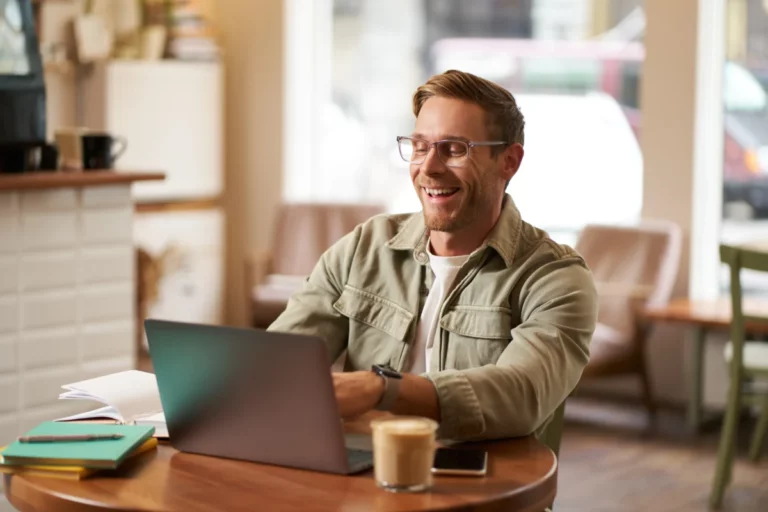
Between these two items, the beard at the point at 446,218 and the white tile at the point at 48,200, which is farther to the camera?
the white tile at the point at 48,200

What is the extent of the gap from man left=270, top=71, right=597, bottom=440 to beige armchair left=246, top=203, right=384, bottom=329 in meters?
3.97

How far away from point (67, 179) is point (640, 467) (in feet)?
7.77

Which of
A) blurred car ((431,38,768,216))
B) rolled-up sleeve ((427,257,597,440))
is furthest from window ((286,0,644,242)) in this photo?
rolled-up sleeve ((427,257,597,440))

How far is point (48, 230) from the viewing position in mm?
3838

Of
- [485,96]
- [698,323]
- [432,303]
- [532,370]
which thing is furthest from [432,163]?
[698,323]

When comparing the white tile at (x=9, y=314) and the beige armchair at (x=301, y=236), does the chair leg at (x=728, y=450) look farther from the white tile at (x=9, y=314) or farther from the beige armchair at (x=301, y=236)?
the beige armchair at (x=301, y=236)

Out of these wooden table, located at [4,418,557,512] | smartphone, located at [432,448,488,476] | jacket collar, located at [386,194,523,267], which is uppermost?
jacket collar, located at [386,194,523,267]

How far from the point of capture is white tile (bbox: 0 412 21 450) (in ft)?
12.4

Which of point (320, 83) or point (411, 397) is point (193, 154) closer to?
point (320, 83)

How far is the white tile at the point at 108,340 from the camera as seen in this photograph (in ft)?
13.1

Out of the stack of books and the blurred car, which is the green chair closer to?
the blurred car

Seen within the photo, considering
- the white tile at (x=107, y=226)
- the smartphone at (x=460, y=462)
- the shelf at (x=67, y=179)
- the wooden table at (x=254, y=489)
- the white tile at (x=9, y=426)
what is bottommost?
the white tile at (x=9, y=426)

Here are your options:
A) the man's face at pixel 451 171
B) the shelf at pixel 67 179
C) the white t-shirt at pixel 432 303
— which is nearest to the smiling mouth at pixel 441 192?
the man's face at pixel 451 171

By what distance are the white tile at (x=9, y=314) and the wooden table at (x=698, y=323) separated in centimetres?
270
